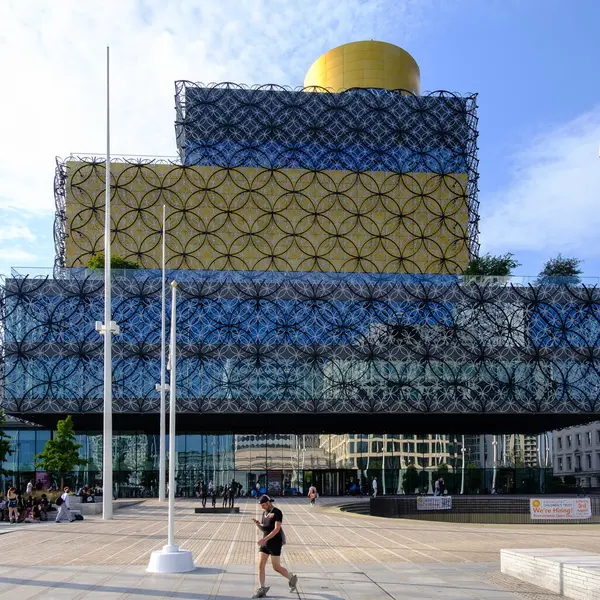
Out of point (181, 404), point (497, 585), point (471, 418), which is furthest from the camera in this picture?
point (471, 418)

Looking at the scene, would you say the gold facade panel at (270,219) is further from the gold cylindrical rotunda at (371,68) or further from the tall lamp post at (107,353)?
the tall lamp post at (107,353)

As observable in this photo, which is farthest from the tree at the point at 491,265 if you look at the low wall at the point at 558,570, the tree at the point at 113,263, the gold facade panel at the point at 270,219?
the low wall at the point at 558,570

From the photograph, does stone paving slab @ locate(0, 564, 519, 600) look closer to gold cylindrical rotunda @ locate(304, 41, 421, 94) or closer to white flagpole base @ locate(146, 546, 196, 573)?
white flagpole base @ locate(146, 546, 196, 573)

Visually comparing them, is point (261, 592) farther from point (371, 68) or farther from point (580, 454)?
point (580, 454)

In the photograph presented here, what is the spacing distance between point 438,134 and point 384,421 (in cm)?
2957

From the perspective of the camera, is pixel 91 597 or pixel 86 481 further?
pixel 86 481

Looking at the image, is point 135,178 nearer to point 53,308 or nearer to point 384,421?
point 53,308

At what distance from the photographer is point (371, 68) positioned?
91.5m

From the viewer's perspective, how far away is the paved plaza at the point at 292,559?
55.4ft

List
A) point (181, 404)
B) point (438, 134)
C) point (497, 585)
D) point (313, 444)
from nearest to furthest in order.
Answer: point (497, 585) < point (181, 404) < point (313, 444) < point (438, 134)

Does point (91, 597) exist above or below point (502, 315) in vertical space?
below

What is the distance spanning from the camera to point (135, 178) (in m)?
78.8

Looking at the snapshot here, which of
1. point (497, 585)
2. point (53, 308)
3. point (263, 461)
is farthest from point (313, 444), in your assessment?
point (497, 585)

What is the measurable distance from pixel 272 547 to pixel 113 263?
198 feet
